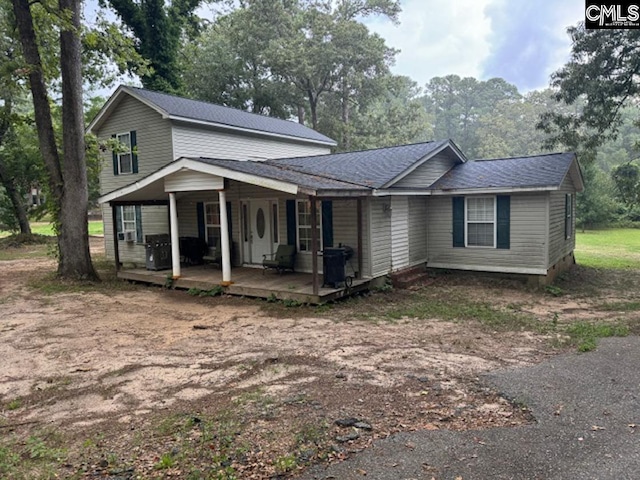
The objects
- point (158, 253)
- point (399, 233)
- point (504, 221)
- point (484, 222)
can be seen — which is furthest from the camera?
point (158, 253)

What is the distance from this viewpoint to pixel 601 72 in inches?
495

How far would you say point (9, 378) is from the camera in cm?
520

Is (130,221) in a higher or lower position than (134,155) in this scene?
lower

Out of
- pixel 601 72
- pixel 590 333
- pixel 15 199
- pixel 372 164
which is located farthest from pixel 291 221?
pixel 15 199

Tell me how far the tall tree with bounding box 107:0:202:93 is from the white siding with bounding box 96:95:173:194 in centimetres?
510

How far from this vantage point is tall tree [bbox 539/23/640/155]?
12125 millimetres

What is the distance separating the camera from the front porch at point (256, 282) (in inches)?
351

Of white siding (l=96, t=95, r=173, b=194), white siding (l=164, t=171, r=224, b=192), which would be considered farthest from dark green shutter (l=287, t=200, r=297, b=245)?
white siding (l=96, t=95, r=173, b=194)

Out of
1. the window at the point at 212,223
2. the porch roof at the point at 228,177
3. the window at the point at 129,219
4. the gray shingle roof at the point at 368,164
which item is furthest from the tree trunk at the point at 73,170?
the gray shingle roof at the point at 368,164

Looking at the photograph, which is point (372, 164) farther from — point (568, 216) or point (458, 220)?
point (568, 216)

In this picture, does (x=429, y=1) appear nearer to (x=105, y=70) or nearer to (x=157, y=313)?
(x=105, y=70)

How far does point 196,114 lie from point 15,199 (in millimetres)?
13943

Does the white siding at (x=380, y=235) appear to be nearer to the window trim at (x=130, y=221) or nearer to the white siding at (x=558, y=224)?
the white siding at (x=558, y=224)

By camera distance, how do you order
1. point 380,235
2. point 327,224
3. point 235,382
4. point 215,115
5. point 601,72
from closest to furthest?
point 235,382 → point 380,235 → point 327,224 → point 601,72 → point 215,115
